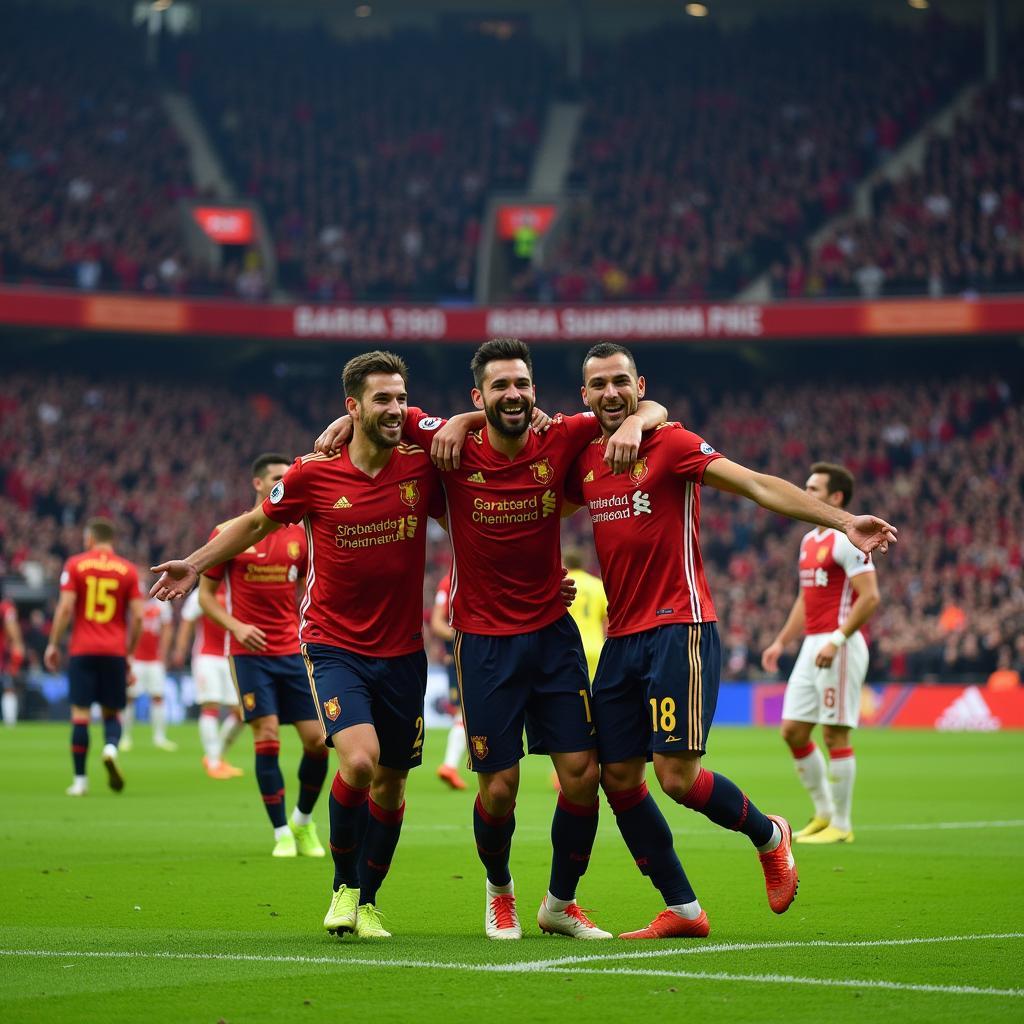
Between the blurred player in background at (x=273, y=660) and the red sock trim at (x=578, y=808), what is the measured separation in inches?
144

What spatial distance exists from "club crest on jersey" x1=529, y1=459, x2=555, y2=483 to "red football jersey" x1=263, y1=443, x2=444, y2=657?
509mm

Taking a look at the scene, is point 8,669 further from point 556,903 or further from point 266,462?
point 556,903

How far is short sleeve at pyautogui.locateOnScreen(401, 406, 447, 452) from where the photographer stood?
8258mm

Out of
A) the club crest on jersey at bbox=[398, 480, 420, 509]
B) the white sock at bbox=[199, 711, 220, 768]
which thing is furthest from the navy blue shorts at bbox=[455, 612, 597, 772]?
the white sock at bbox=[199, 711, 220, 768]

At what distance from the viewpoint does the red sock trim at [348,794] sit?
7945 mm

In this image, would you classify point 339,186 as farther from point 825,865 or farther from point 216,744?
point 825,865

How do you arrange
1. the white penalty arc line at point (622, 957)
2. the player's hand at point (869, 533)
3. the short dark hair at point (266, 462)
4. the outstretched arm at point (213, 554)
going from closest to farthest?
the white penalty arc line at point (622, 957), the player's hand at point (869, 533), the outstretched arm at point (213, 554), the short dark hair at point (266, 462)

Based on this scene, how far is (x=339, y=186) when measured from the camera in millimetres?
47219

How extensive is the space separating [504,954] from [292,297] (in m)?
38.8

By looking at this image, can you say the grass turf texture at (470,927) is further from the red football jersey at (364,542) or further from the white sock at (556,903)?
the red football jersey at (364,542)

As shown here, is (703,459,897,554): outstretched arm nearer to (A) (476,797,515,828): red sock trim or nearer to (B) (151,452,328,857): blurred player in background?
(A) (476,797,515,828): red sock trim

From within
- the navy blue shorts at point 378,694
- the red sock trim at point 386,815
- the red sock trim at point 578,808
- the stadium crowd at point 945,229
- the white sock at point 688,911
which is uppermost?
the stadium crowd at point 945,229

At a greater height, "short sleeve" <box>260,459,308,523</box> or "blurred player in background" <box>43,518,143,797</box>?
"short sleeve" <box>260,459,308,523</box>

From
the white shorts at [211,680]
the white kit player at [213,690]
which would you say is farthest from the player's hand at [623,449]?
the white shorts at [211,680]
